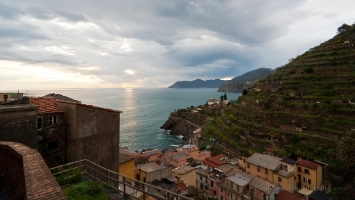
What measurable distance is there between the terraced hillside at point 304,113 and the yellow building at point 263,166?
4.42 meters

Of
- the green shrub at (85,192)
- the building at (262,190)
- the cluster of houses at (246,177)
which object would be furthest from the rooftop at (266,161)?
the green shrub at (85,192)

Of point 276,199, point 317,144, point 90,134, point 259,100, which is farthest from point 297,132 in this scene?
point 90,134

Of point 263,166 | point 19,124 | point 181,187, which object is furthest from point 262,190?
point 19,124

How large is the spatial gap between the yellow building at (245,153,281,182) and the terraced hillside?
4.42 m

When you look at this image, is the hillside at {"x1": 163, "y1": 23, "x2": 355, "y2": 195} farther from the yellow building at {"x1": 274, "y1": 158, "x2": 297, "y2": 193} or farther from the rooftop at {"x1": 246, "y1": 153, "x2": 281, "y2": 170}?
the rooftop at {"x1": 246, "y1": 153, "x2": 281, "y2": 170}

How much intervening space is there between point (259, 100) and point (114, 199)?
3742cm

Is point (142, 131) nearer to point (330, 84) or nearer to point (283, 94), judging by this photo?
point (283, 94)

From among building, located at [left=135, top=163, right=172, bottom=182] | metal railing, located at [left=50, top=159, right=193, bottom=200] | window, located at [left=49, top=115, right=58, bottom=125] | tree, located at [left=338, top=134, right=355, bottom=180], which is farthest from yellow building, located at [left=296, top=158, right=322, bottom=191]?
window, located at [left=49, top=115, right=58, bottom=125]

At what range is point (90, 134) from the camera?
11.2 meters

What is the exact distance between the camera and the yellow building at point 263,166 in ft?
79.2

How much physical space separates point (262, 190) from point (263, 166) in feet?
16.7

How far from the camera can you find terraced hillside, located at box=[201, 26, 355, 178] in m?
27.1

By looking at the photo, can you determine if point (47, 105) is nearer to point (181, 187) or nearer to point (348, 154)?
point (181, 187)

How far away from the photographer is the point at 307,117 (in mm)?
30078
